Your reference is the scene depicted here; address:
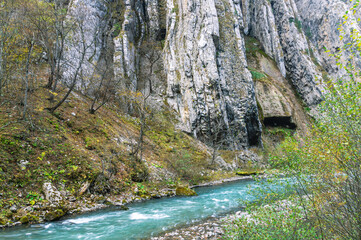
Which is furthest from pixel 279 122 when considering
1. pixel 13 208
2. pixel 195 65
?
pixel 13 208

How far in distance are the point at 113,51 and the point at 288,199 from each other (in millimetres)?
33734

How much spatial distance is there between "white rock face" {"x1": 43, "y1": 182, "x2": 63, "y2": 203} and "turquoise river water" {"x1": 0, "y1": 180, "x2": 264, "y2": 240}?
50.5 inches

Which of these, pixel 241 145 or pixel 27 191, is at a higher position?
pixel 27 191

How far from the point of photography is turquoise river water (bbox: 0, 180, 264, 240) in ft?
25.7

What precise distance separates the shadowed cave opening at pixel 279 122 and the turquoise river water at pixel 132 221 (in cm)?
3132

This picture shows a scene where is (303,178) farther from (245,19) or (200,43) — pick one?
(245,19)

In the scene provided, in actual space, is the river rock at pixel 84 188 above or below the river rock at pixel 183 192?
above

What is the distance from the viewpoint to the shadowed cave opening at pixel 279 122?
4053cm

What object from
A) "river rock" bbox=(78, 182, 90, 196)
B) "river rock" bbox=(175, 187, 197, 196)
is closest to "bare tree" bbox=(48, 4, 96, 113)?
"river rock" bbox=(78, 182, 90, 196)

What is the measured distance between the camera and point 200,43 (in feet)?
105

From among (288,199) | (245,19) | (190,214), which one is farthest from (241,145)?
(245,19)

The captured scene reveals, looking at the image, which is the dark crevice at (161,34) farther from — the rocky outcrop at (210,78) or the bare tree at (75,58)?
the bare tree at (75,58)

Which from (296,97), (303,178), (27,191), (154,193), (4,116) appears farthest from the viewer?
(296,97)

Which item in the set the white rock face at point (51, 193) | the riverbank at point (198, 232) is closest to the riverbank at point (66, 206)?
the white rock face at point (51, 193)
